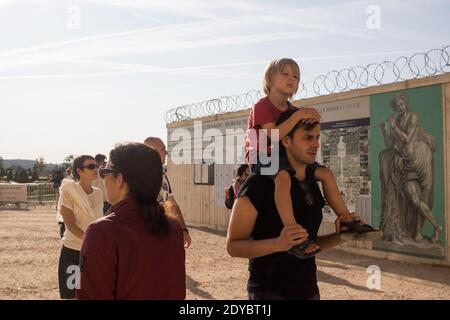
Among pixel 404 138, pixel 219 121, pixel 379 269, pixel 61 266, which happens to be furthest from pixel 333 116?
pixel 61 266

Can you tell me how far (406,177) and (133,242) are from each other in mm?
8400

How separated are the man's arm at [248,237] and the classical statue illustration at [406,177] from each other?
739 centimetres

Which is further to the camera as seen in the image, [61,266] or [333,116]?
[333,116]

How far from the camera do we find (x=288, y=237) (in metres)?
2.30

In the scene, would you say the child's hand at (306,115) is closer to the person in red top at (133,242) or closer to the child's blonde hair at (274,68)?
the child's blonde hair at (274,68)

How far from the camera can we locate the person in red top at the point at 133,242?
1899mm

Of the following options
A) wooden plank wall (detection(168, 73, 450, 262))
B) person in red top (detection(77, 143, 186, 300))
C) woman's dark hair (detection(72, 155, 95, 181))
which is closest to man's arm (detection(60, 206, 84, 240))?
woman's dark hair (detection(72, 155, 95, 181))

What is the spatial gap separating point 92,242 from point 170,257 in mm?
345

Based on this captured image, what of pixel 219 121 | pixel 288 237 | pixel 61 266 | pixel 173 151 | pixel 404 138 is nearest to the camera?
pixel 288 237

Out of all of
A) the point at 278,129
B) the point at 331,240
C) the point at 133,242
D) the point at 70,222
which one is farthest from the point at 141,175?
the point at 70,222

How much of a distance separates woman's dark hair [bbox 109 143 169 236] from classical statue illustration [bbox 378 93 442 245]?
793 centimetres

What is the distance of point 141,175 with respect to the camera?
6.90 ft

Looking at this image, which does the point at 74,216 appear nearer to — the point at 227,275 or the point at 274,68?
the point at 274,68

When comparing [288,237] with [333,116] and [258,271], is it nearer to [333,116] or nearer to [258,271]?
[258,271]
